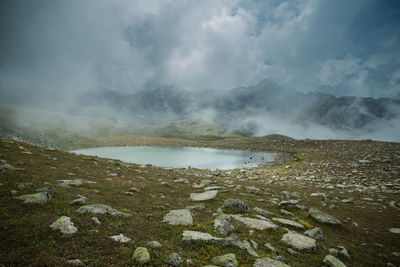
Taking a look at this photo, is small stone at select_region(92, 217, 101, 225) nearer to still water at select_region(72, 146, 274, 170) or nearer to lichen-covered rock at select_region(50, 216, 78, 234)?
lichen-covered rock at select_region(50, 216, 78, 234)

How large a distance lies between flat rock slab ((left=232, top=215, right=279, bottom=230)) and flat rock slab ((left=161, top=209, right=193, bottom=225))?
11.9 ft

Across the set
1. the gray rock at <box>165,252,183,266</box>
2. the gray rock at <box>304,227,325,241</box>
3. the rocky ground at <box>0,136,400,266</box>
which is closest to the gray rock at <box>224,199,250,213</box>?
the rocky ground at <box>0,136,400,266</box>

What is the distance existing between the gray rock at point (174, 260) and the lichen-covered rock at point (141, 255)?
0.79 meters

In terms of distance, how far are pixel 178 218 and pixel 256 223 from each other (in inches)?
214

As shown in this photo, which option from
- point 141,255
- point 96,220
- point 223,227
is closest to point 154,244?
point 141,255

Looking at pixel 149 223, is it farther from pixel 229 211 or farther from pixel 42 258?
pixel 229 211

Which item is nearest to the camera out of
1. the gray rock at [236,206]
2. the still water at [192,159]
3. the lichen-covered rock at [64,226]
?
the lichen-covered rock at [64,226]

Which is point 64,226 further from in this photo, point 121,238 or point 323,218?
point 323,218

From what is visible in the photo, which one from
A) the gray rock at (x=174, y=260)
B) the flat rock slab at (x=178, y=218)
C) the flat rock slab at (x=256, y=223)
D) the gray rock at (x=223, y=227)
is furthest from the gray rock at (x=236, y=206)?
the gray rock at (x=174, y=260)

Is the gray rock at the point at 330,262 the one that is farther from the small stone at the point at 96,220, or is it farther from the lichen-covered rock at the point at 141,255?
the small stone at the point at 96,220

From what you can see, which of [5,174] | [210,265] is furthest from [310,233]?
[5,174]

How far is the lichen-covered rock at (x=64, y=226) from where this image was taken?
7780mm

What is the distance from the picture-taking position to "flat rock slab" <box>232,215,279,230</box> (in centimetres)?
1149

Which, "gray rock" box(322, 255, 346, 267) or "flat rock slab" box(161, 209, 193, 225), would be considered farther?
"flat rock slab" box(161, 209, 193, 225)
